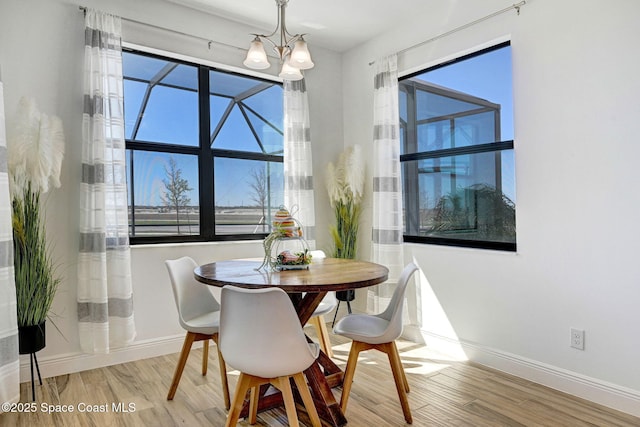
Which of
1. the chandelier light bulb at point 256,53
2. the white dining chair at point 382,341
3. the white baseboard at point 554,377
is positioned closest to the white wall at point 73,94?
the chandelier light bulb at point 256,53

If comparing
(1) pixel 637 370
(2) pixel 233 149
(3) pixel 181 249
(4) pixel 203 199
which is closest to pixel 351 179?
(2) pixel 233 149

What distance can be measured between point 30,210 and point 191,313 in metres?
1.17

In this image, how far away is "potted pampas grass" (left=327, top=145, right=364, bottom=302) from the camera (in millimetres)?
3879

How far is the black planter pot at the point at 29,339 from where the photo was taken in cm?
245

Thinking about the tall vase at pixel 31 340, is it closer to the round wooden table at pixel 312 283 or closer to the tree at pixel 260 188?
the round wooden table at pixel 312 283

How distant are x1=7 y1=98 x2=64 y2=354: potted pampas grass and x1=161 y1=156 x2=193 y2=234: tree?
2.92 ft

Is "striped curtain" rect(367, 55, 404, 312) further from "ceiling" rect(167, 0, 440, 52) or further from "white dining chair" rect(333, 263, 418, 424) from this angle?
"white dining chair" rect(333, 263, 418, 424)

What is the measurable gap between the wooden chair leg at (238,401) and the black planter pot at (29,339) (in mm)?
1473

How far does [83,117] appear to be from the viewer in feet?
9.32

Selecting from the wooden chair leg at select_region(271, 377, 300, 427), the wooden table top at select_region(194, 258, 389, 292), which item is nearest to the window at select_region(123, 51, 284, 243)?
the wooden table top at select_region(194, 258, 389, 292)

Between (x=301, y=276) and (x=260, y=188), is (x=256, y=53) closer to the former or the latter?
(x=301, y=276)

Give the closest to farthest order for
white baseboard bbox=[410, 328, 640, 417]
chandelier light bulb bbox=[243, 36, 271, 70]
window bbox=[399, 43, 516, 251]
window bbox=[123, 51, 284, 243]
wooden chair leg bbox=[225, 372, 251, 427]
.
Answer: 1. wooden chair leg bbox=[225, 372, 251, 427]
2. white baseboard bbox=[410, 328, 640, 417]
3. chandelier light bulb bbox=[243, 36, 271, 70]
4. window bbox=[399, 43, 516, 251]
5. window bbox=[123, 51, 284, 243]

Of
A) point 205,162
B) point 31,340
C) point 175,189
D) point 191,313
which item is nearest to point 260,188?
point 205,162

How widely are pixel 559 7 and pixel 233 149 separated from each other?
263 centimetres
